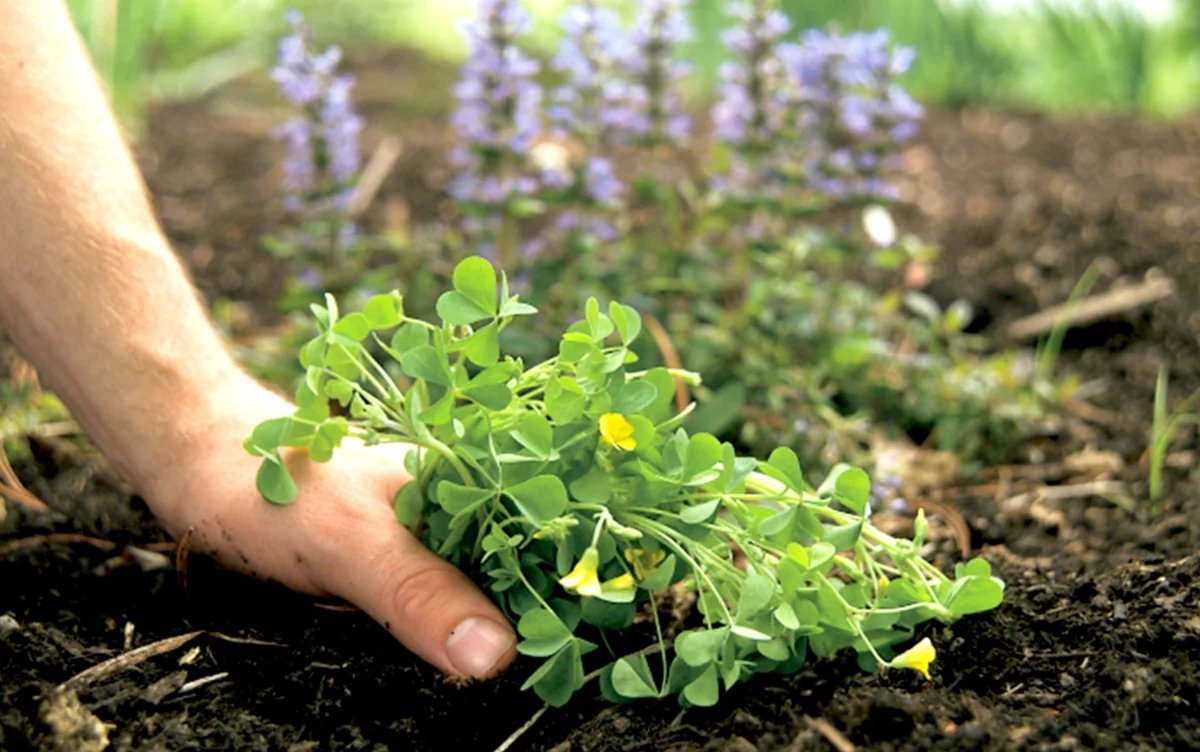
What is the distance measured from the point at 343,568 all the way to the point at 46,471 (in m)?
0.87

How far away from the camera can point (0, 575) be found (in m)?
1.55

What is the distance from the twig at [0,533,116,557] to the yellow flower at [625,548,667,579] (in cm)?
75

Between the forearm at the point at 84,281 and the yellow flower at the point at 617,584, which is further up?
the forearm at the point at 84,281

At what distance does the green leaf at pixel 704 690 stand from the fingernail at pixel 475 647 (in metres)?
0.20

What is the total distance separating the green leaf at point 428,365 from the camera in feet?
4.00

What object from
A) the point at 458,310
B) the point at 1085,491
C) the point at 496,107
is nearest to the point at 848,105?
the point at 496,107

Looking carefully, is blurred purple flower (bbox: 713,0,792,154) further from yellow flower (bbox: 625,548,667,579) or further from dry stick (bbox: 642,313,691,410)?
yellow flower (bbox: 625,548,667,579)

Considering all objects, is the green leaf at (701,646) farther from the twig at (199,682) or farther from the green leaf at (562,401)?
the twig at (199,682)

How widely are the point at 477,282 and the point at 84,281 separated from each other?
458 millimetres

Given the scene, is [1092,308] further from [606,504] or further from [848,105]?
[606,504]

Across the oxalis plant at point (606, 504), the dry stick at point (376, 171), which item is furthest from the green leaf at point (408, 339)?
the dry stick at point (376, 171)

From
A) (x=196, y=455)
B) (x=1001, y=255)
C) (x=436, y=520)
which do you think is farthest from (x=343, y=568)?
(x=1001, y=255)

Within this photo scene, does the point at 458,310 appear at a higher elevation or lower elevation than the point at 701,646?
higher

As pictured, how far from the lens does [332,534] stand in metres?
1.33
